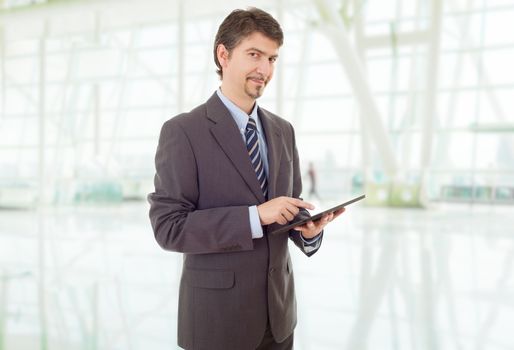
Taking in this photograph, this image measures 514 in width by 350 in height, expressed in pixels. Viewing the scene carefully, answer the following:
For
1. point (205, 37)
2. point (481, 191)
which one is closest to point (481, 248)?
point (481, 191)

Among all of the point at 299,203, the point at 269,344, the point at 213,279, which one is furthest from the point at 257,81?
the point at 269,344

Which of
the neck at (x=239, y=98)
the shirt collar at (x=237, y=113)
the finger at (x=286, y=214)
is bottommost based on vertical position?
the finger at (x=286, y=214)

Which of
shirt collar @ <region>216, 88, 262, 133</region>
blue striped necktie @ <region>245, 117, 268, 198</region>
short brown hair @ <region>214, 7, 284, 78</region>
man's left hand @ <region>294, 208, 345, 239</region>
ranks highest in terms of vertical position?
short brown hair @ <region>214, 7, 284, 78</region>

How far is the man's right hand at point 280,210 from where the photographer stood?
6.07ft

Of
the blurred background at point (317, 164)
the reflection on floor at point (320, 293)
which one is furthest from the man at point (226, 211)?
the reflection on floor at point (320, 293)

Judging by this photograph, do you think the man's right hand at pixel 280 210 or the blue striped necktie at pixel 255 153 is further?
the blue striped necktie at pixel 255 153

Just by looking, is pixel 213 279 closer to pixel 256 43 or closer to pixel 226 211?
pixel 226 211

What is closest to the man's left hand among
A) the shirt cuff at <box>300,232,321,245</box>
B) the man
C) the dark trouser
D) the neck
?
the man

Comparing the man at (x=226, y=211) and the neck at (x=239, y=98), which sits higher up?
the neck at (x=239, y=98)

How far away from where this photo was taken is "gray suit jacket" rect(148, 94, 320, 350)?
1973 millimetres

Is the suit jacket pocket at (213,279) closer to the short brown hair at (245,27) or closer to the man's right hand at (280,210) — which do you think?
the man's right hand at (280,210)

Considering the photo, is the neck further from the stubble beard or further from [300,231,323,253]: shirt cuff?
[300,231,323,253]: shirt cuff

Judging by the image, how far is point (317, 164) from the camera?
86.4ft

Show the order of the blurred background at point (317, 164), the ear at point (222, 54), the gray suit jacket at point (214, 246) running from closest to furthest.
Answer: the gray suit jacket at point (214, 246)
the ear at point (222, 54)
the blurred background at point (317, 164)
